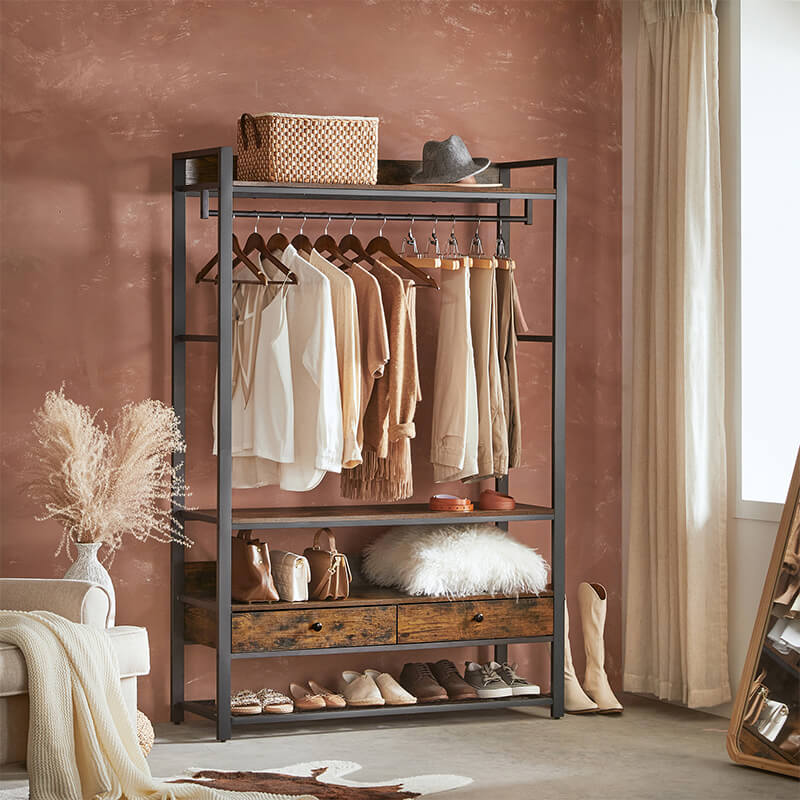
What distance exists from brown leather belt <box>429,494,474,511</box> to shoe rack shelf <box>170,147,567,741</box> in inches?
2.4

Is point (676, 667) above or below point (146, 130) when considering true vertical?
below

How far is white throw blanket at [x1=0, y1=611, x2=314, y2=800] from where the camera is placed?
3.57m

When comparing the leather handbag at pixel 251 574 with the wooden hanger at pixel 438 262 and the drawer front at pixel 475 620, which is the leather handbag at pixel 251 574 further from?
the wooden hanger at pixel 438 262

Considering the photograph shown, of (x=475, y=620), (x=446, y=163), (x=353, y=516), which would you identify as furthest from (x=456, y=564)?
(x=446, y=163)

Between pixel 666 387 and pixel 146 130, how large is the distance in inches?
86.0

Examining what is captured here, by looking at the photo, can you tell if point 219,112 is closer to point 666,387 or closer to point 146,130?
point 146,130

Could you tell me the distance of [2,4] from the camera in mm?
4637

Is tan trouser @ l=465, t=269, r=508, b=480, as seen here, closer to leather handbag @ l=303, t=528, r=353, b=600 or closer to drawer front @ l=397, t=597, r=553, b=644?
drawer front @ l=397, t=597, r=553, b=644

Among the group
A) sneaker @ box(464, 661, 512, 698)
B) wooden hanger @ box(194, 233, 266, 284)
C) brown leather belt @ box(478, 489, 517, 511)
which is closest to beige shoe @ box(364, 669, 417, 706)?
sneaker @ box(464, 661, 512, 698)

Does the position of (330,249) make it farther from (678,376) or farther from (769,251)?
(769,251)

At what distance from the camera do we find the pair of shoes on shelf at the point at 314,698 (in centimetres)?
465

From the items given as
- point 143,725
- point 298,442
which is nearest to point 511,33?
point 298,442

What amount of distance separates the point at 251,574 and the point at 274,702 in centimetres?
49

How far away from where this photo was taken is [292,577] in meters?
4.57
